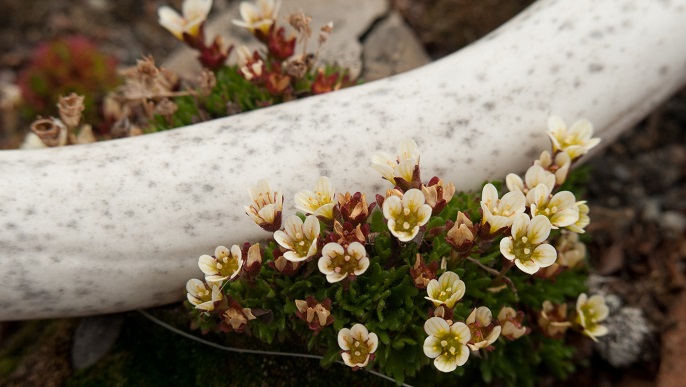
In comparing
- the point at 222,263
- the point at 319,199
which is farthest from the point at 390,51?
the point at 222,263

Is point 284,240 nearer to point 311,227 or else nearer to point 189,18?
point 311,227

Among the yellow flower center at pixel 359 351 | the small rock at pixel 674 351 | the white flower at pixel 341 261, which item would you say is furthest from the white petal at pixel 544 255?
the small rock at pixel 674 351

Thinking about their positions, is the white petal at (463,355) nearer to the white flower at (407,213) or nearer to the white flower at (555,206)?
the white flower at (407,213)

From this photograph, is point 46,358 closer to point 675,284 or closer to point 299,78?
point 299,78

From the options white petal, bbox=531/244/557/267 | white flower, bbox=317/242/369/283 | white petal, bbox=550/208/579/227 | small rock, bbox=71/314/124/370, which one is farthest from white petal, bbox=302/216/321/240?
small rock, bbox=71/314/124/370

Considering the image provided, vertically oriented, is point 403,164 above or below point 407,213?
above

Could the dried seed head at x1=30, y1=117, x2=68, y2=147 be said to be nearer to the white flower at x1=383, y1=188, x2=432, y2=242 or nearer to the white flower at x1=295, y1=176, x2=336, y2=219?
the white flower at x1=295, y1=176, x2=336, y2=219

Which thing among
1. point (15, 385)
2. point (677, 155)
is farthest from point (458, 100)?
point (15, 385)
